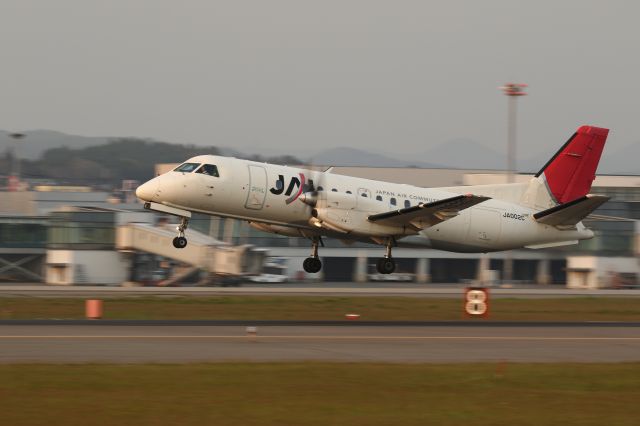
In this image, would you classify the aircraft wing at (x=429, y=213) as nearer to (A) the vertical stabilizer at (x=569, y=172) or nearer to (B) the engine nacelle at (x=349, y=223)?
(B) the engine nacelle at (x=349, y=223)

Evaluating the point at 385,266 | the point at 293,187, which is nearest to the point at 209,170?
the point at 293,187

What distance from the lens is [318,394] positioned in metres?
17.1

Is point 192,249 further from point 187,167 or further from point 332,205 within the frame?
point 187,167

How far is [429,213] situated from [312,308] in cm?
1051

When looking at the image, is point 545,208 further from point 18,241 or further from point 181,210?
point 18,241

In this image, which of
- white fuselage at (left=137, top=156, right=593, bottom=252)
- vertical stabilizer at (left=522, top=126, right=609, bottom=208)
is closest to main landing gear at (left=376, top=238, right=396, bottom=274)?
white fuselage at (left=137, top=156, right=593, bottom=252)

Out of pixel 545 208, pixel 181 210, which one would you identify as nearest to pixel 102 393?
pixel 181 210

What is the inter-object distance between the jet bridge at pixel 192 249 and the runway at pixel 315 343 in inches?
1030

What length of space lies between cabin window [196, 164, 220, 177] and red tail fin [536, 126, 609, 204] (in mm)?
13942

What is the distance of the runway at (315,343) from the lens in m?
22.1

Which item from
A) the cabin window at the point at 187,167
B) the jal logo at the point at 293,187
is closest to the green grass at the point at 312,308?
the jal logo at the point at 293,187

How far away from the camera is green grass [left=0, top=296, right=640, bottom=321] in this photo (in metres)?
35.1

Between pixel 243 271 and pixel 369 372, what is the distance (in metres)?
38.0

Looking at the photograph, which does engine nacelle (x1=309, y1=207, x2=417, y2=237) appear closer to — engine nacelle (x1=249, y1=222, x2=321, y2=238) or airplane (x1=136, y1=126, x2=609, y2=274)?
airplane (x1=136, y1=126, x2=609, y2=274)
